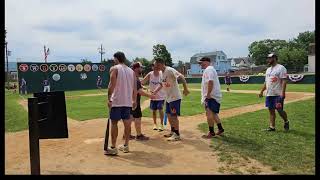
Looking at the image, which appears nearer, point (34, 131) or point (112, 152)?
point (34, 131)

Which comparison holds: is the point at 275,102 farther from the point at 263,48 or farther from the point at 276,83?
the point at 263,48

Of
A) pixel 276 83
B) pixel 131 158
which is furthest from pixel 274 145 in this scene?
pixel 131 158

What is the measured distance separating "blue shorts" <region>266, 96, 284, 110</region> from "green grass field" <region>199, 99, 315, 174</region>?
549mm

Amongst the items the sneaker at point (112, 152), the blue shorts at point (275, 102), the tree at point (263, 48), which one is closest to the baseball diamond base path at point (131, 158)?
the sneaker at point (112, 152)

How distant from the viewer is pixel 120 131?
934 centimetres

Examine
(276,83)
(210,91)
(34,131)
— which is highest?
(276,83)

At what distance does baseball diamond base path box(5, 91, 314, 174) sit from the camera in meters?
5.64

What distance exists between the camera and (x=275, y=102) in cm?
877

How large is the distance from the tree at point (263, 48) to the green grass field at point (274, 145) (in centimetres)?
9440

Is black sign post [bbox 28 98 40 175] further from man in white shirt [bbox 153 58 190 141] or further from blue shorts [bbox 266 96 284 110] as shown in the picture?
blue shorts [bbox 266 96 284 110]

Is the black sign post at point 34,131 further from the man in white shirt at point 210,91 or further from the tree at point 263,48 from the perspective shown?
the tree at point 263,48

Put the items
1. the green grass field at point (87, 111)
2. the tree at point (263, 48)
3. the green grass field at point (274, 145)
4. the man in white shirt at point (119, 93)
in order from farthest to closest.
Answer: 1. the tree at point (263, 48)
2. the green grass field at point (87, 111)
3. the man in white shirt at point (119, 93)
4. the green grass field at point (274, 145)

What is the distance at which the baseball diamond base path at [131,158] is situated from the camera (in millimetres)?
5645

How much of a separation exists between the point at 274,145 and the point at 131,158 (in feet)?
8.58
